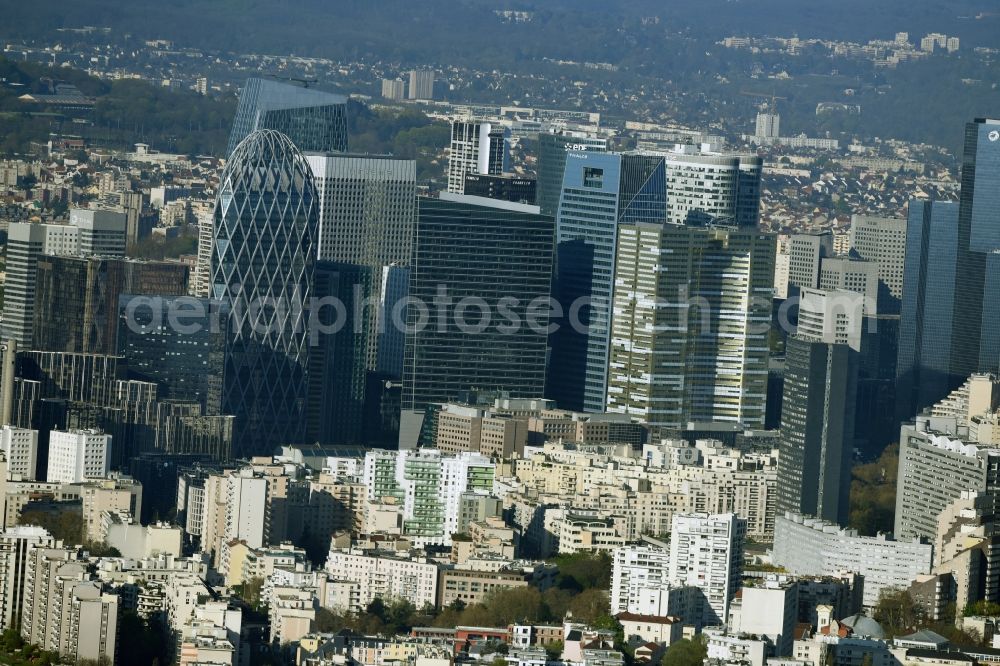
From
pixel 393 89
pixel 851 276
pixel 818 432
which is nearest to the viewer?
pixel 818 432

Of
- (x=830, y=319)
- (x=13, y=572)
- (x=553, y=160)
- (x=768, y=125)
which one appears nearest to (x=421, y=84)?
(x=768, y=125)

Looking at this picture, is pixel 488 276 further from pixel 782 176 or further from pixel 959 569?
pixel 782 176

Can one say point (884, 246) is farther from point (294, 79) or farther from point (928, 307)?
point (294, 79)

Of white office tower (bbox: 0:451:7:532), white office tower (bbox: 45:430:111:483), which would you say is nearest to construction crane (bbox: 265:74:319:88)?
white office tower (bbox: 45:430:111:483)

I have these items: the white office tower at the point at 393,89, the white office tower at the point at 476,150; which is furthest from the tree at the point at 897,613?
the white office tower at the point at 393,89

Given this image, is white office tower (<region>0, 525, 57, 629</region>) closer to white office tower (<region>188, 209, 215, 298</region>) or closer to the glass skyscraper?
white office tower (<region>188, 209, 215, 298</region>)

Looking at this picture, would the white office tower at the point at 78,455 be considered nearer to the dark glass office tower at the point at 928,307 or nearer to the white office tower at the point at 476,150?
the dark glass office tower at the point at 928,307
